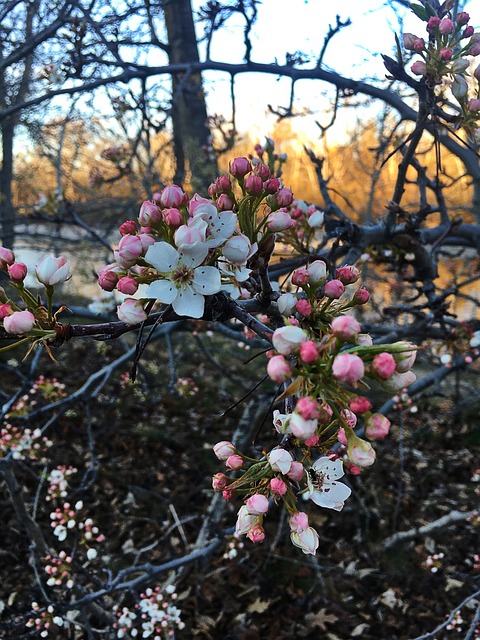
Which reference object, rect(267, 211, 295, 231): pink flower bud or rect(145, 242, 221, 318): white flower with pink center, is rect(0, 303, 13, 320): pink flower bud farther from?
rect(267, 211, 295, 231): pink flower bud

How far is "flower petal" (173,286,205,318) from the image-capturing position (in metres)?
0.77

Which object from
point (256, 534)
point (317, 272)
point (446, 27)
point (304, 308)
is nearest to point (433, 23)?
point (446, 27)

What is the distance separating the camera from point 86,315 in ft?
8.00

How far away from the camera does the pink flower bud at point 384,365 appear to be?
634 mm

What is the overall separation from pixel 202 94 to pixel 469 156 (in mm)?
2926

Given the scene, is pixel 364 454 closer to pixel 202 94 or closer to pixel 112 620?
pixel 112 620

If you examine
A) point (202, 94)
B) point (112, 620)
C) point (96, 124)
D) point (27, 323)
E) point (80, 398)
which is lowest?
point (112, 620)

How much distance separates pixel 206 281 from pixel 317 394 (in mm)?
266

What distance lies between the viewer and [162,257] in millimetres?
763

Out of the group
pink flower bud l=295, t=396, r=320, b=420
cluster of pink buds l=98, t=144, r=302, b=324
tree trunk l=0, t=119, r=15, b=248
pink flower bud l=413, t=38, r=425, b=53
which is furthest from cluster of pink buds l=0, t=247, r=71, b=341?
tree trunk l=0, t=119, r=15, b=248

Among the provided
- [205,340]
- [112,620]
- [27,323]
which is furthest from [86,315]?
[205,340]

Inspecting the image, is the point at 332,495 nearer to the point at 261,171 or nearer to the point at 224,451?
the point at 224,451

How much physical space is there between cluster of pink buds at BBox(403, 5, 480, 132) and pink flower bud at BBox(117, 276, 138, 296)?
3.48 ft

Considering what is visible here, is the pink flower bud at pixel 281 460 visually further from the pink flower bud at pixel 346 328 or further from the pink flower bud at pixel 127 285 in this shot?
the pink flower bud at pixel 127 285
